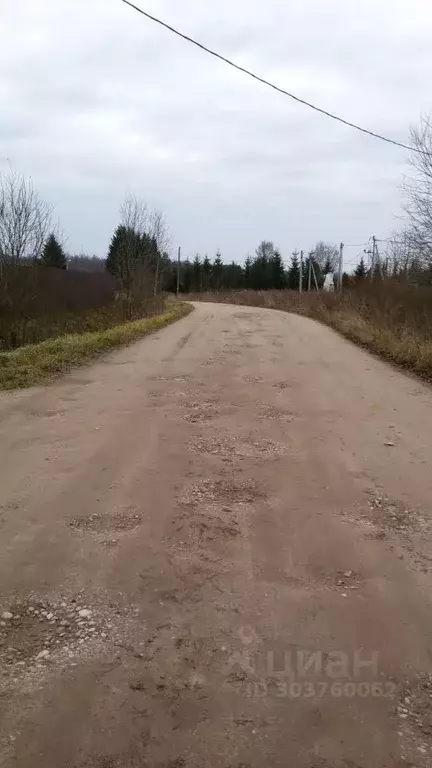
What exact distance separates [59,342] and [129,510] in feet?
30.2

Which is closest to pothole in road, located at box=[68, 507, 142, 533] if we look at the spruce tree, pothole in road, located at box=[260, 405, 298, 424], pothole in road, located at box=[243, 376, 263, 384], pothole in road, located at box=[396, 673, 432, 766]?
pothole in road, located at box=[396, 673, 432, 766]

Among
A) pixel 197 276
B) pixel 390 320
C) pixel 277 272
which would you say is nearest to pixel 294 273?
pixel 277 272

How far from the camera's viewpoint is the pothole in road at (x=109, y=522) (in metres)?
4.25

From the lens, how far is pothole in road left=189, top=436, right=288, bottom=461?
6.04 metres

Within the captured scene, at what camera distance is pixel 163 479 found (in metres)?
5.27

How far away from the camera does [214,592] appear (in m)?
3.44

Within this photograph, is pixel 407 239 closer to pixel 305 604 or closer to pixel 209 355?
pixel 209 355

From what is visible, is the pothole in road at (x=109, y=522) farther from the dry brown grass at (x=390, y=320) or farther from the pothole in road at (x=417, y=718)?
the dry brown grass at (x=390, y=320)

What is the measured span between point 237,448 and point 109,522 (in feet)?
7.13

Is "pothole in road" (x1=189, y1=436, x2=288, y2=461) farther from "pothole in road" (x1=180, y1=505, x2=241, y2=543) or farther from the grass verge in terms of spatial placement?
the grass verge

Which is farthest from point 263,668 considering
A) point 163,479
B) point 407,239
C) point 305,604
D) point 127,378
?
point 407,239

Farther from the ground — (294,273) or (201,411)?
(294,273)

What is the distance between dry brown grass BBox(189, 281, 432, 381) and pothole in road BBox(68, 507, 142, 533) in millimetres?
7832

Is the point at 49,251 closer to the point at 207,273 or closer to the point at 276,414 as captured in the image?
the point at 276,414
